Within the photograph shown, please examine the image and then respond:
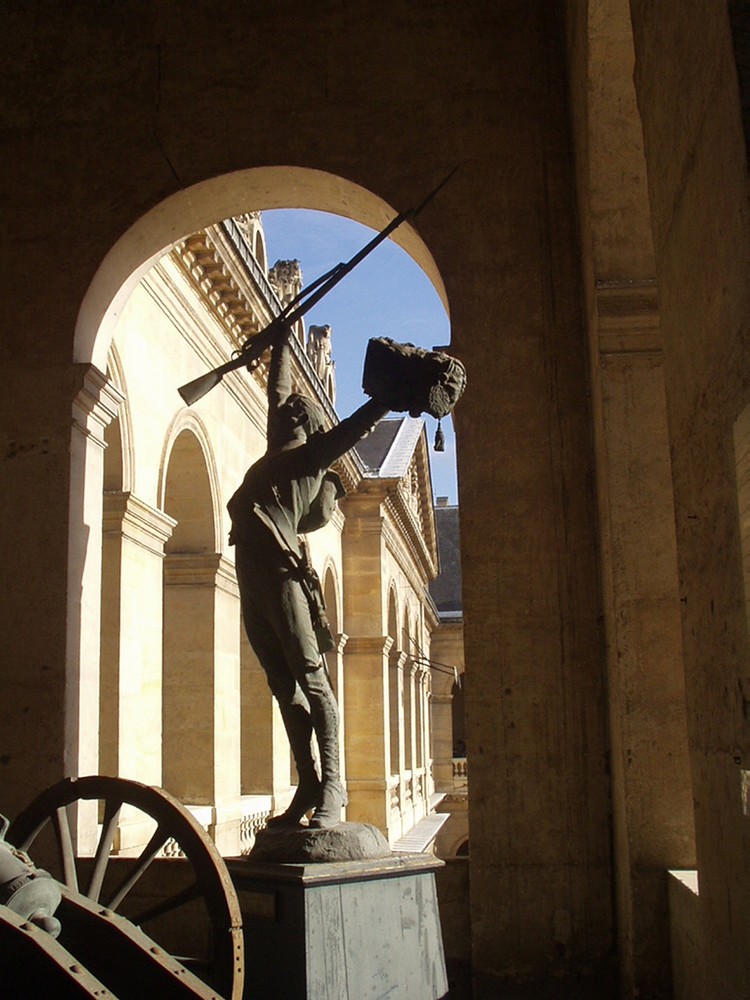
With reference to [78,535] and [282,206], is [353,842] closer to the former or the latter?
[78,535]

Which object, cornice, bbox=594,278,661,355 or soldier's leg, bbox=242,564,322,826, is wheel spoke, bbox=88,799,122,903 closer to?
soldier's leg, bbox=242,564,322,826

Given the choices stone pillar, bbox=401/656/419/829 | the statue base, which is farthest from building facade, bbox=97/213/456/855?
stone pillar, bbox=401/656/419/829

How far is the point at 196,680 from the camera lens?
1438 centimetres

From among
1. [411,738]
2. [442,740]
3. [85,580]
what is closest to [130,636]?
Result: [85,580]

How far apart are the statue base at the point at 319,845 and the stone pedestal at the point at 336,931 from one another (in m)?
0.06

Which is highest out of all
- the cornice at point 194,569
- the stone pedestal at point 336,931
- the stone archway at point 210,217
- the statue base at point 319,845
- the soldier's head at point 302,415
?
the stone archway at point 210,217

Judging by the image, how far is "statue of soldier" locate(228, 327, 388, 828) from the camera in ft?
18.3

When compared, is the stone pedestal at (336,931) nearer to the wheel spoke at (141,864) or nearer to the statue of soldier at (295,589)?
the statue of soldier at (295,589)

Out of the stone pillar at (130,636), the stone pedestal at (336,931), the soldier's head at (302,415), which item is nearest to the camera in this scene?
the stone pedestal at (336,931)

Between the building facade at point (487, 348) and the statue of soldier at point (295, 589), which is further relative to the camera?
the building facade at point (487, 348)

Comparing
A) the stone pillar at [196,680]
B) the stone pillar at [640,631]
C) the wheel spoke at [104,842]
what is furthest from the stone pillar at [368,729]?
the wheel spoke at [104,842]

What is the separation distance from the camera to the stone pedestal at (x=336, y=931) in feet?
16.1

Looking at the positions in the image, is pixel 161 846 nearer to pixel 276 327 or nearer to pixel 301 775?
pixel 301 775

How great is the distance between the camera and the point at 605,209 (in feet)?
21.5
